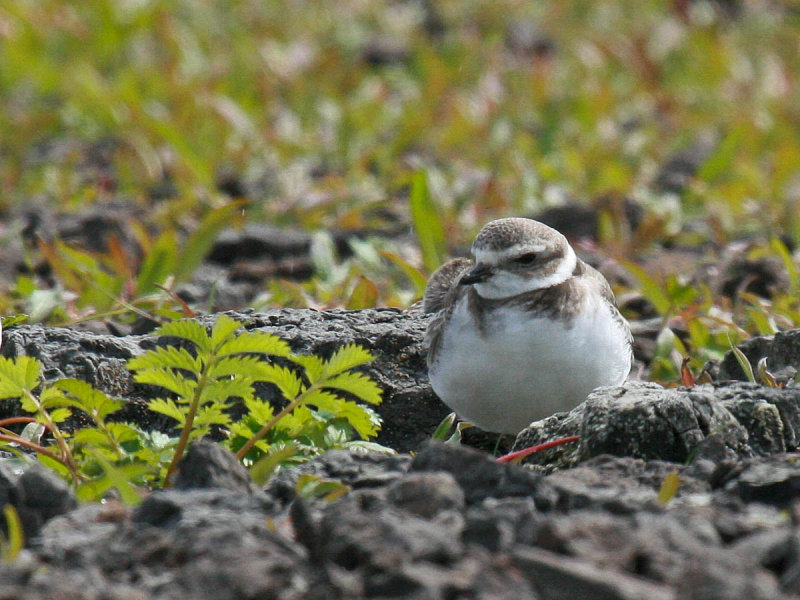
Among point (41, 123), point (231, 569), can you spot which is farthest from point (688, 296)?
point (41, 123)

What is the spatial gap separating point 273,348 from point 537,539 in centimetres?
124

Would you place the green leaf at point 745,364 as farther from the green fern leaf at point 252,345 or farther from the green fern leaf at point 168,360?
the green fern leaf at point 168,360

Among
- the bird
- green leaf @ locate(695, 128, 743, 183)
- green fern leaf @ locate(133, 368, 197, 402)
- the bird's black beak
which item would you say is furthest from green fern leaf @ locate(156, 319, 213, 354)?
green leaf @ locate(695, 128, 743, 183)

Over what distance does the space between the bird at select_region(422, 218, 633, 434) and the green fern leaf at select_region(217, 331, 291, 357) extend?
3.65ft

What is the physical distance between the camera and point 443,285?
6.02m

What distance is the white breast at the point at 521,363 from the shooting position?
16.2ft

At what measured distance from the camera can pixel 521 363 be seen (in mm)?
4934

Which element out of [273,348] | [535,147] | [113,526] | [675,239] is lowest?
[113,526]

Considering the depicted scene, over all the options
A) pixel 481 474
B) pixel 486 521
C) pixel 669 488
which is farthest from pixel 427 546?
pixel 669 488

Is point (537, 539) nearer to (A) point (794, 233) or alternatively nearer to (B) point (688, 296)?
(B) point (688, 296)

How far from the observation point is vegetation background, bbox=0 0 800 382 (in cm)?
721

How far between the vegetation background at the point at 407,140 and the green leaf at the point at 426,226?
A: 2 centimetres

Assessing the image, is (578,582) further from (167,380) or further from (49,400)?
(49,400)

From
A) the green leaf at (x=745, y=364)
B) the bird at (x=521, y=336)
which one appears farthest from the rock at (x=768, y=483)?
the green leaf at (x=745, y=364)
